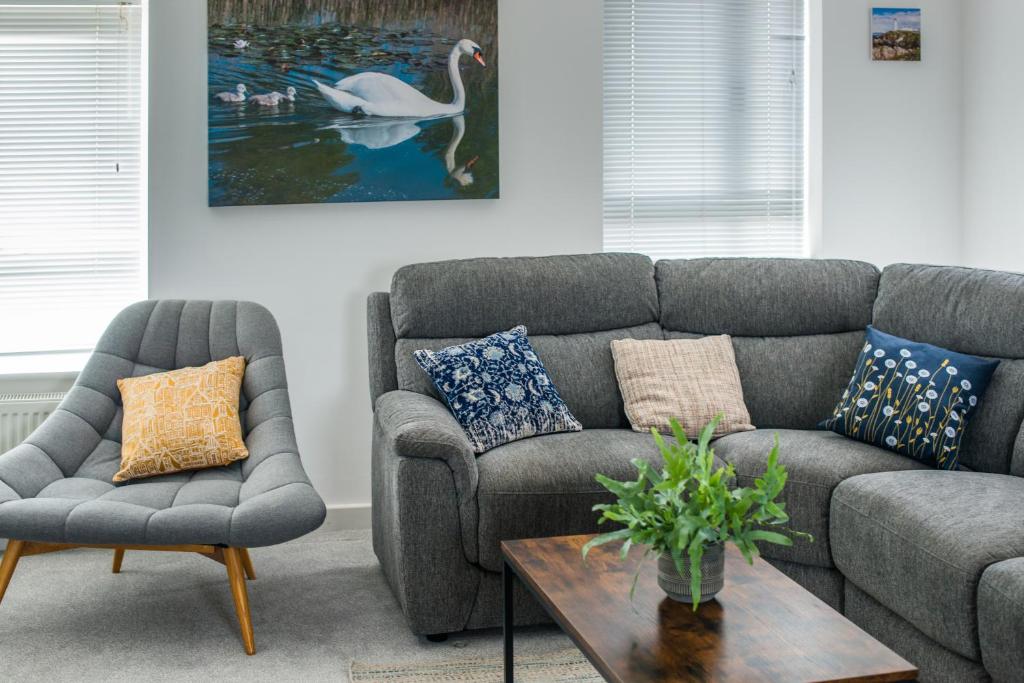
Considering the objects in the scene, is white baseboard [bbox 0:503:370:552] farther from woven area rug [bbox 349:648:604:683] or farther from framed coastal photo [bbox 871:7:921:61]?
framed coastal photo [bbox 871:7:921:61]

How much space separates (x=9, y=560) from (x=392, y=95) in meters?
1.98

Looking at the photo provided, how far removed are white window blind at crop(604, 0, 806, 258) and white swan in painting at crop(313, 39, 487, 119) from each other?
629 millimetres

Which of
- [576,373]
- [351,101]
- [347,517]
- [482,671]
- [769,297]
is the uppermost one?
[351,101]

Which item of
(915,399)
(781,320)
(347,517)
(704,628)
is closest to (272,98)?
(347,517)

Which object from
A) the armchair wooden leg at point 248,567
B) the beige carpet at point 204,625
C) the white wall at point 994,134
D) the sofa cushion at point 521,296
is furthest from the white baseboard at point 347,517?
the white wall at point 994,134

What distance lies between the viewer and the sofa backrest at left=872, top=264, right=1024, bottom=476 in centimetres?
277

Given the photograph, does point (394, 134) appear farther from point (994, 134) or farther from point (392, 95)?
point (994, 134)

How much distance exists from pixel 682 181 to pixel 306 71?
152 cm

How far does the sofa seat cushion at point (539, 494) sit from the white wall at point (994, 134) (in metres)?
2.00

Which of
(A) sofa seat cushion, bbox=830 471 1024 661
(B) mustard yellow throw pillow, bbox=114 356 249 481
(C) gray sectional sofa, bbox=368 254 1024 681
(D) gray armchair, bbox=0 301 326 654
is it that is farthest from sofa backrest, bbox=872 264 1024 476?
(B) mustard yellow throw pillow, bbox=114 356 249 481

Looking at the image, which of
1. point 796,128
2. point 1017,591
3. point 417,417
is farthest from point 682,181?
point 1017,591

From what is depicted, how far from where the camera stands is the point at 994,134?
12.9 feet

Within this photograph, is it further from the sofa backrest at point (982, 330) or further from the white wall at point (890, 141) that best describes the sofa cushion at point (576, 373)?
the white wall at point (890, 141)

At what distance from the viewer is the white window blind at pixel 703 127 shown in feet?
13.3
